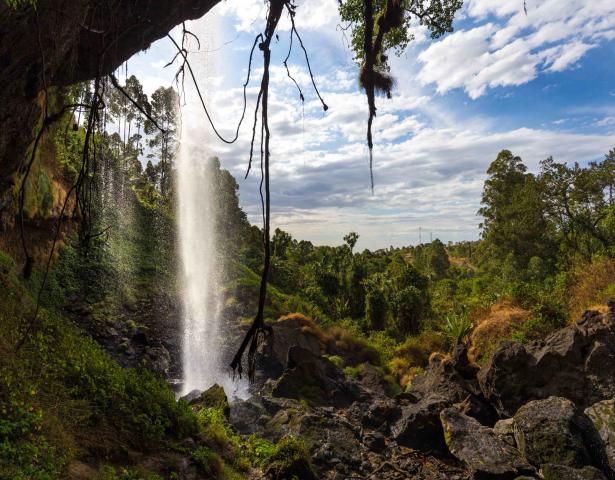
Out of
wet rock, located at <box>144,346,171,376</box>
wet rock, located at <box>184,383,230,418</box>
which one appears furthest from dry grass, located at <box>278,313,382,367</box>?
wet rock, located at <box>184,383,230,418</box>

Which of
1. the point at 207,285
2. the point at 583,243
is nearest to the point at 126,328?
the point at 207,285

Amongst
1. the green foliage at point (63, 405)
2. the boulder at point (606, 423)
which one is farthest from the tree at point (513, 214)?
the green foliage at point (63, 405)

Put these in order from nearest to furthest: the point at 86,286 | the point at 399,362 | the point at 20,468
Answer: the point at 20,468
the point at 86,286
the point at 399,362

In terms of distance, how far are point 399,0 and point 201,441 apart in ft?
25.8

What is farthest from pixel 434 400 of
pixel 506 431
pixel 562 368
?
pixel 562 368

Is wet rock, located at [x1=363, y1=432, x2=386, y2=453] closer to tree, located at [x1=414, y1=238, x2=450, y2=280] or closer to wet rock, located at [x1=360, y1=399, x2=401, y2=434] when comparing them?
wet rock, located at [x1=360, y1=399, x2=401, y2=434]

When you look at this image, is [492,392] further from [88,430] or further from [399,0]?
[399,0]

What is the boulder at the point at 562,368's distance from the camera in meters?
12.6

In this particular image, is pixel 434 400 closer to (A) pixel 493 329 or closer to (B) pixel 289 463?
(B) pixel 289 463

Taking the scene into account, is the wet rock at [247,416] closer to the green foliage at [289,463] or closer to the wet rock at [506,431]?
the green foliage at [289,463]

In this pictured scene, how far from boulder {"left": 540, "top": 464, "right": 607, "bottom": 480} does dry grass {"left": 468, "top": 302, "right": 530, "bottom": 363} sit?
9887 mm

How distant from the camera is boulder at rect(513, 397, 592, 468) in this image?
30.7 ft

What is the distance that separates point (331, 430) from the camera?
11672 mm

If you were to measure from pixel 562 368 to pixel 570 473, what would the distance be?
16.9 ft
